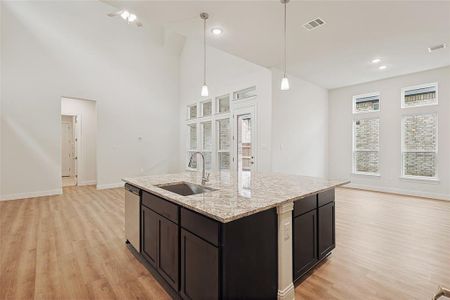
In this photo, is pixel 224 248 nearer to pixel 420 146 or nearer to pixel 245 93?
pixel 245 93

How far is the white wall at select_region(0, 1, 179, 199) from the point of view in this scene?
17.3 ft

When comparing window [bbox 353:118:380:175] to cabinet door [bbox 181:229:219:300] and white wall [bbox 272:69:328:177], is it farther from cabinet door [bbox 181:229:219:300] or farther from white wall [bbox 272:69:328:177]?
cabinet door [bbox 181:229:219:300]

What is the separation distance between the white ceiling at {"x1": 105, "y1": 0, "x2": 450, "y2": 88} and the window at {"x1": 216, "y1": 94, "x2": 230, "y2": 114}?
1.93 m

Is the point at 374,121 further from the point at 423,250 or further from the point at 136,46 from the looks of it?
the point at 136,46

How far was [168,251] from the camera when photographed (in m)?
1.87

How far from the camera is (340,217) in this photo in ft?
12.7

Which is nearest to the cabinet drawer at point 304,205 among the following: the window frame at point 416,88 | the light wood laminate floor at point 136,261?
the light wood laminate floor at point 136,261

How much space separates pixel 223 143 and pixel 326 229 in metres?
4.67

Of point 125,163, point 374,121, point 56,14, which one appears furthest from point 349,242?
point 56,14

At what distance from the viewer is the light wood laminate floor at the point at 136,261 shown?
194cm

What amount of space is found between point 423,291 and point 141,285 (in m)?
2.44

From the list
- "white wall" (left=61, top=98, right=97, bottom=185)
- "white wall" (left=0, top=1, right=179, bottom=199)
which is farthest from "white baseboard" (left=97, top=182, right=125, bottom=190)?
"white wall" (left=61, top=98, right=97, bottom=185)

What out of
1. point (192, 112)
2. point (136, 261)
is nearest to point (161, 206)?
point (136, 261)

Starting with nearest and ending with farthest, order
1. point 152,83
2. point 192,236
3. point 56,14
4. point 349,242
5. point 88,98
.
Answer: point 192,236 → point 349,242 → point 56,14 → point 88,98 → point 152,83
